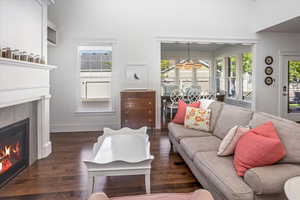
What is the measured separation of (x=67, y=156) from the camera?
11.2 ft

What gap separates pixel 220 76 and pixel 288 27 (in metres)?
3.89

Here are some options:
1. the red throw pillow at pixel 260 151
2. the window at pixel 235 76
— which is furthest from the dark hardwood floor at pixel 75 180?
the window at pixel 235 76

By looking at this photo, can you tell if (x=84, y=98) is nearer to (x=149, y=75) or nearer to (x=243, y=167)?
(x=149, y=75)

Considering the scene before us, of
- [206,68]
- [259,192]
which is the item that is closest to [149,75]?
[259,192]

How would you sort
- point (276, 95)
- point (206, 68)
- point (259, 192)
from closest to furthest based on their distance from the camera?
point (259, 192)
point (276, 95)
point (206, 68)

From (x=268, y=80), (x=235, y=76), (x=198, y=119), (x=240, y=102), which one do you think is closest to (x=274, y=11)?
(x=268, y=80)

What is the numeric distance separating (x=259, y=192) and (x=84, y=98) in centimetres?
568

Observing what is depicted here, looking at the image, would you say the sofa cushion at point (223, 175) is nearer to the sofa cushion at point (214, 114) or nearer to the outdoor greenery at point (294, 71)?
the sofa cushion at point (214, 114)

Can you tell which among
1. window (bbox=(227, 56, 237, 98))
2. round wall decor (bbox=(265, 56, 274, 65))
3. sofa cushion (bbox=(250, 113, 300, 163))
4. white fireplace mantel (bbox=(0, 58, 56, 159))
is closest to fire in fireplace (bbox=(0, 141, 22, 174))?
white fireplace mantel (bbox=(0, 58, 56, 159))

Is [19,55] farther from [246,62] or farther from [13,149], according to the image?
[246,62]

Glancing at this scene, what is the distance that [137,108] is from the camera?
4.82 m

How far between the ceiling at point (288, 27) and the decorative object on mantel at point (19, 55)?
16.6ft

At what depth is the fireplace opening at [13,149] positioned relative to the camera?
2.46 metres

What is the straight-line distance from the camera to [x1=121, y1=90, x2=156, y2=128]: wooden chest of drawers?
15.7ft
